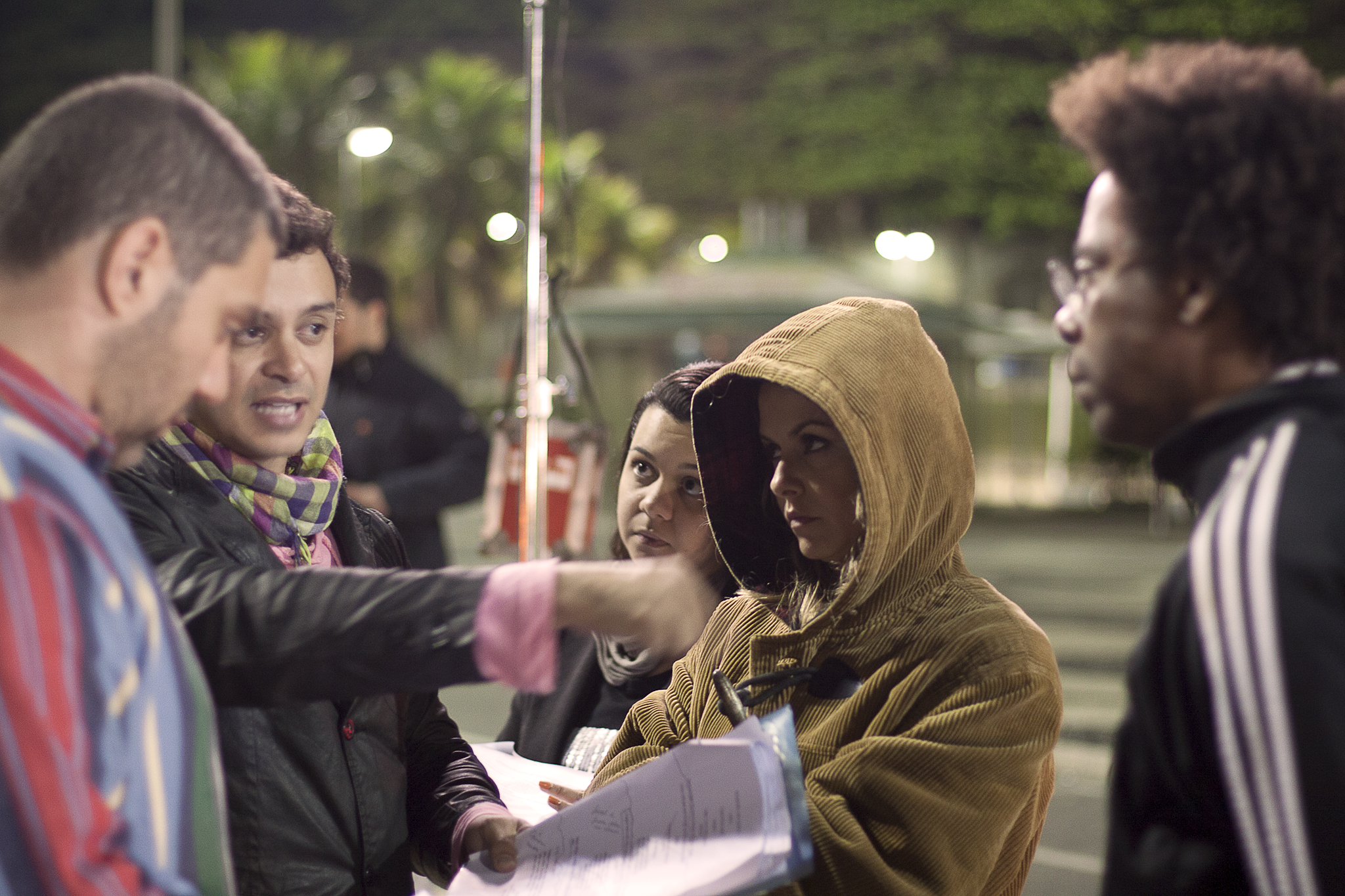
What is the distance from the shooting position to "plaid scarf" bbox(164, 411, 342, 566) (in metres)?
1.57

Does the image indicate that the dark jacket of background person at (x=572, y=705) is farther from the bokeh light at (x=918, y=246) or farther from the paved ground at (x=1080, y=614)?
the bokeh light at (x=918, y=246)

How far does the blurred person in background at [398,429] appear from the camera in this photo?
15.7 feet

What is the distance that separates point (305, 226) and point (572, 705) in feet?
4.27

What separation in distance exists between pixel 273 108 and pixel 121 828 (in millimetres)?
35822

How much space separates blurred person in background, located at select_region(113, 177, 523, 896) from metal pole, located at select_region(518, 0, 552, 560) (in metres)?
1.32

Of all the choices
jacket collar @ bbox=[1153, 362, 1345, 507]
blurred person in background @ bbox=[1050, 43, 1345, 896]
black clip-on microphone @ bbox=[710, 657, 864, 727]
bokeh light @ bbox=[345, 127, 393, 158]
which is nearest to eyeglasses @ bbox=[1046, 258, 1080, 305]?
blurred person in background @ bbox=[1050, 43, 1345, 896]

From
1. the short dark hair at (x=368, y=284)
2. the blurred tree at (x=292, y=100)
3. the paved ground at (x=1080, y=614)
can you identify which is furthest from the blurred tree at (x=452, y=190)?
the short dark hair at (x=368, y=284)

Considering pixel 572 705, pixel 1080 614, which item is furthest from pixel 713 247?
pixel 572 705

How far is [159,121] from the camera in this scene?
3.45 ft

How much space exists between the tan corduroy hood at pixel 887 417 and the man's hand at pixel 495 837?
0.57 metres

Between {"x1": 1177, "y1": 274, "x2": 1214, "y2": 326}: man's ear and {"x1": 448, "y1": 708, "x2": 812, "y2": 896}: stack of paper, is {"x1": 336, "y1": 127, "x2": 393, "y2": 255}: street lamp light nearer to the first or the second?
{"x1": 448, "y1": 708, "x2": 812, "y2": 896}: stack of paper

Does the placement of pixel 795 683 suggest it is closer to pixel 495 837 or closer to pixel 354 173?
pixel 495 837

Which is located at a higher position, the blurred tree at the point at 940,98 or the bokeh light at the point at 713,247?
the blurred tree at the point at 940,98

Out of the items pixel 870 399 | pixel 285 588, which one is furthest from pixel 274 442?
pixel 870 399
